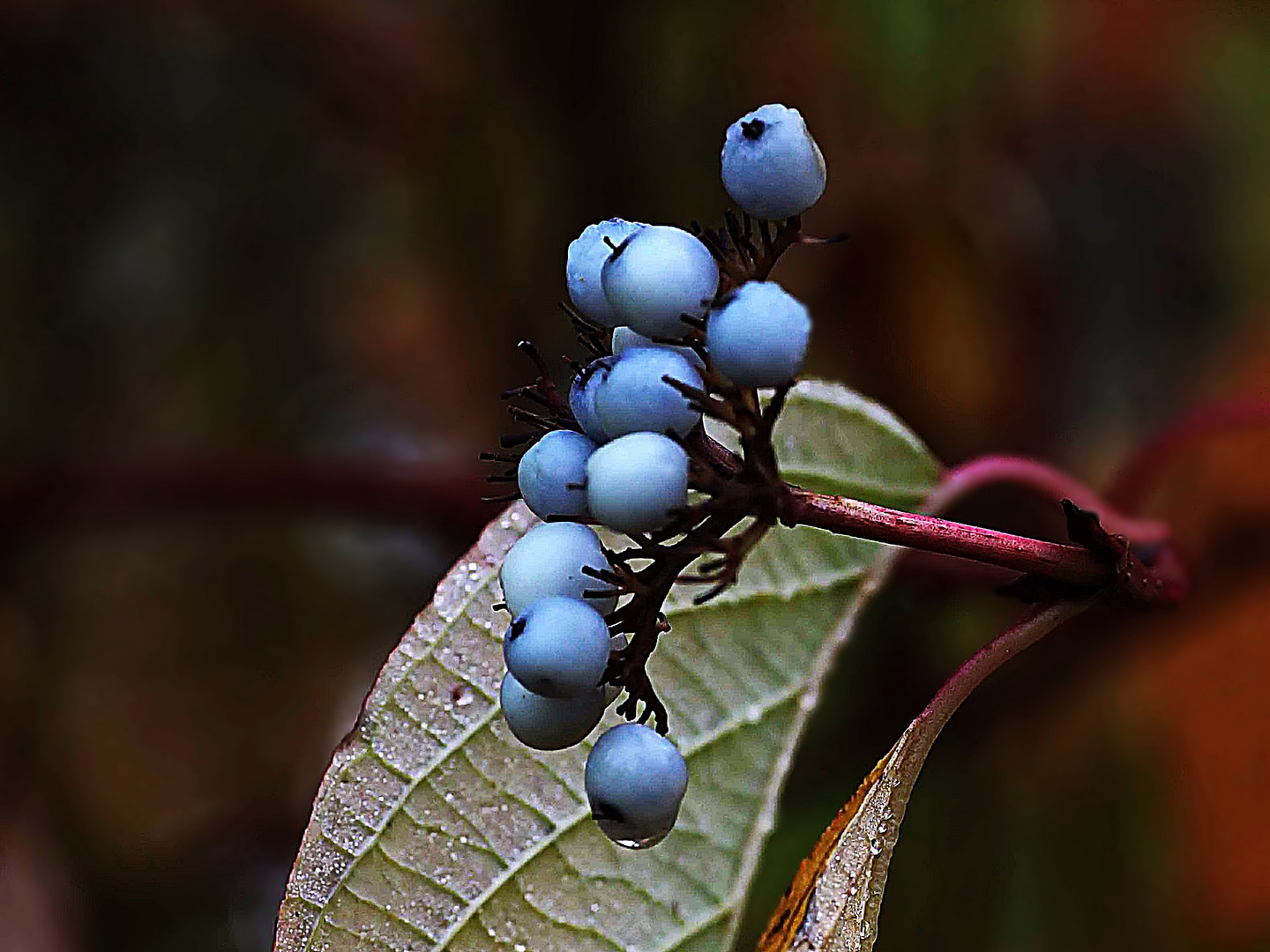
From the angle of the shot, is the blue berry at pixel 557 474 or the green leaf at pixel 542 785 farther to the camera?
the green leaf at pixel 542 785

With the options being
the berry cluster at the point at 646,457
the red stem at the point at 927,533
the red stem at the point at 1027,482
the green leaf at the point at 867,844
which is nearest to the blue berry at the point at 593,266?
the berry cluster at the point at 646,457

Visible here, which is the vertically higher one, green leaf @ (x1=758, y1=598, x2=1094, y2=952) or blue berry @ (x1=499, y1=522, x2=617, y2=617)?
blue berry @ (x1=499, y1=522, x2=617, y2=617)

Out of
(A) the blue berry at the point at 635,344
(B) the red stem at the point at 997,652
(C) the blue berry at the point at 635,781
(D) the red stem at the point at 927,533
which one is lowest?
(B) the red stem at the point at 997,652

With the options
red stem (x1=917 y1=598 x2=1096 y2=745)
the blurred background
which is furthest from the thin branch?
red stem (x1=917 y1=598 x2=1096 y2=745)

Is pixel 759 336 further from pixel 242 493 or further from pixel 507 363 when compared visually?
pixel 507 363

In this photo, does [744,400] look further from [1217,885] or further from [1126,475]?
[1217,885]

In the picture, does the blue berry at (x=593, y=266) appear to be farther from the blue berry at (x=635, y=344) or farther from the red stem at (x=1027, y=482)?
the red stem at (x=1027, y=482)

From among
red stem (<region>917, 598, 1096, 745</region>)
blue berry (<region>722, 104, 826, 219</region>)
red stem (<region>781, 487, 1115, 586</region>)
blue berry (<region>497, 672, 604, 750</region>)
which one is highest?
blue berry (<region>722, 104, 826, 219</region>)

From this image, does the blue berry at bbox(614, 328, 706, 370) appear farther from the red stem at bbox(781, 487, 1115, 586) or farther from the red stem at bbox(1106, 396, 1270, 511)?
the red stem at bbox(1106, 396, 1270, 511)
